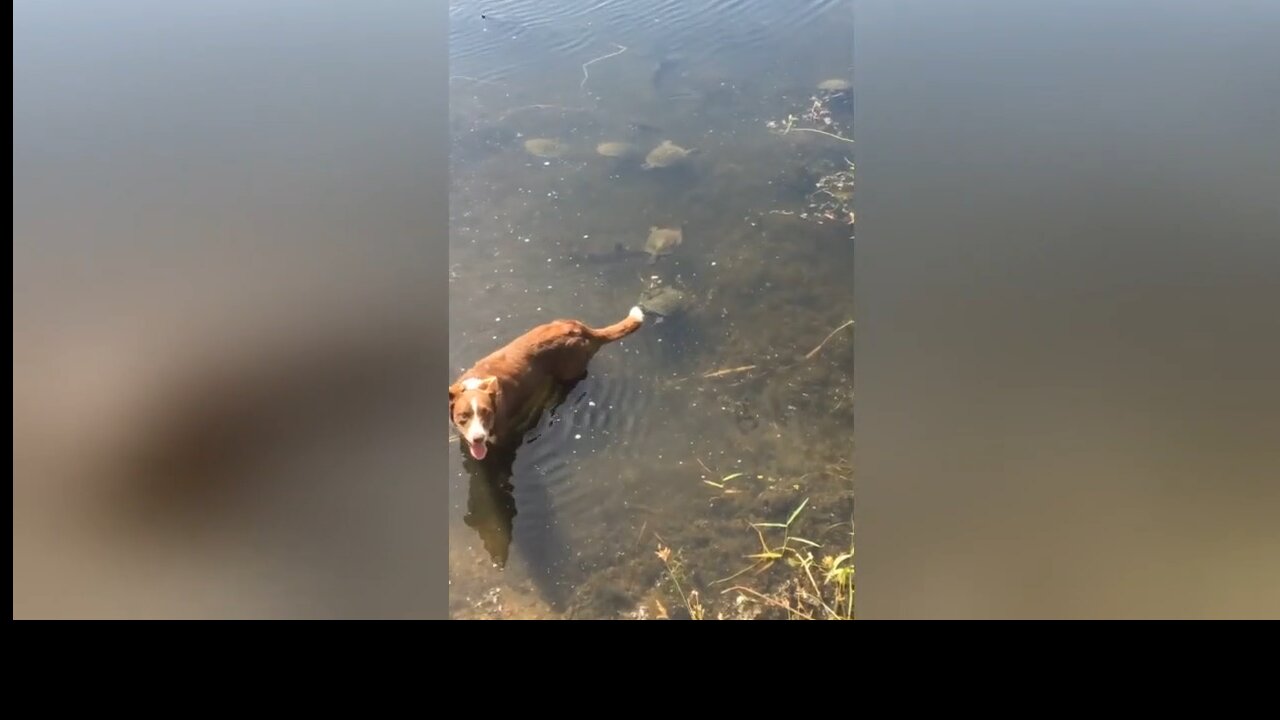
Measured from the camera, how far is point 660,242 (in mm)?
1288

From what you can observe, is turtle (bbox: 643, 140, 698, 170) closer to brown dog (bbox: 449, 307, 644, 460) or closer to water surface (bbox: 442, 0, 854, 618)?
water surface (bbox: 442, 0, 854, 618)

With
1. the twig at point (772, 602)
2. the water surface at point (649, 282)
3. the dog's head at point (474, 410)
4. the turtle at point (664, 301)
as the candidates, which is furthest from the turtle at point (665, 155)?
the twig at point (772, 602)

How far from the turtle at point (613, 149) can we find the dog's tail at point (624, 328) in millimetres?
292

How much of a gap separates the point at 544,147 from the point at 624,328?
37 cm

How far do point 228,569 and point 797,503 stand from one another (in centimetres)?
101

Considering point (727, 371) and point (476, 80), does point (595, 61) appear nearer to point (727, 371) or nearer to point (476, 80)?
point (476, 80)

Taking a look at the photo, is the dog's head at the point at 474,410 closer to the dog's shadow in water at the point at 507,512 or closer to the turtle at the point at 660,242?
the dog's shadow in water at the point at 507,512

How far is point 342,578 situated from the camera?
1.17m

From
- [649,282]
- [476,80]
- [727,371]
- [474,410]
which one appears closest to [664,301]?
[649,282]

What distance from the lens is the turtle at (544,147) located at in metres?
1.26

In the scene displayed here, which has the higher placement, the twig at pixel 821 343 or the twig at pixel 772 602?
the twig at pixel 821 343

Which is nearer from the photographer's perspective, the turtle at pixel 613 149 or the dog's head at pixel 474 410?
the dog's head at pixel 474 410
